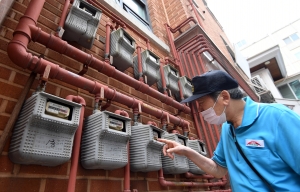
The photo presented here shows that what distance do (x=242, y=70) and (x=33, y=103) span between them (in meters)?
6.94

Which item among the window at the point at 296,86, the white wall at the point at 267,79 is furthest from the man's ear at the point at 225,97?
the window at the point at 296,86

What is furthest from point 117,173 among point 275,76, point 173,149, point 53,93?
point 275,76

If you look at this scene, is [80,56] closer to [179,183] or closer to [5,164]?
[5,164]

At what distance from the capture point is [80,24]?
150cm

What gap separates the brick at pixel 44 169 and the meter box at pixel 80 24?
1.02 meters

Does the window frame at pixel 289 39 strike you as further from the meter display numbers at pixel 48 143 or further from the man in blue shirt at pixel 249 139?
the meter display numbers at pixel 48 143

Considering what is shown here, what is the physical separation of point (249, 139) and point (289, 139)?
0.67 feet

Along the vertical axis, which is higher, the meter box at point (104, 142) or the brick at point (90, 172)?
the meter box at point (104, 142)

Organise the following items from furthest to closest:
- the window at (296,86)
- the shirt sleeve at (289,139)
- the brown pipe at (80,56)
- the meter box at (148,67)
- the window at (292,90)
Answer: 1. the window at (296,86)
2. the window at (292,90)
3. the meter box at (148,67)
4. the brown pipe at (80,56)
5. the shirt sleeve at (289,139)

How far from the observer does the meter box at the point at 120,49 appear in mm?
1724

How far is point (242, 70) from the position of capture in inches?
257

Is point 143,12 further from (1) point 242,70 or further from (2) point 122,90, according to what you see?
(1) point 242,70

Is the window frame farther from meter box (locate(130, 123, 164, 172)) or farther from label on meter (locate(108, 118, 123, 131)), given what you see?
label on meter (locate(108, 118, 123, 131))

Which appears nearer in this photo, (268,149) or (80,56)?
(268,149)
